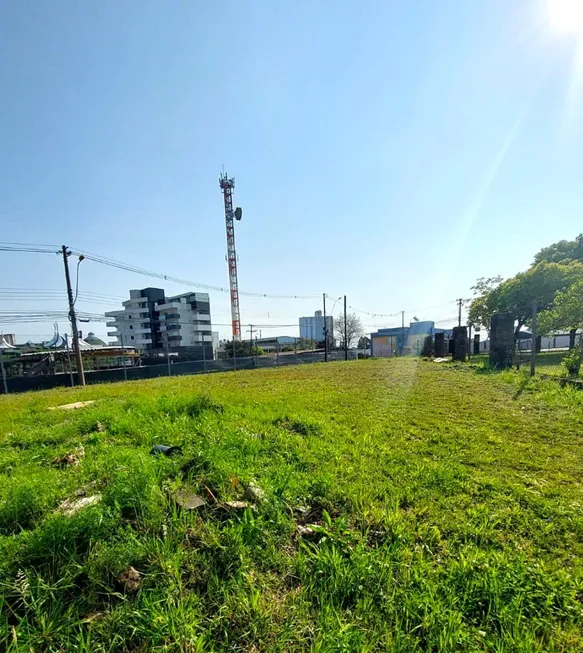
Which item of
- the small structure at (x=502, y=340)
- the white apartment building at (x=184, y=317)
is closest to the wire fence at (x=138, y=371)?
the small structure at (x=502, y=340)

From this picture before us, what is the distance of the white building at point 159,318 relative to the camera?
5334 cm

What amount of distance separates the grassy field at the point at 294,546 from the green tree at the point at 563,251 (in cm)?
2388

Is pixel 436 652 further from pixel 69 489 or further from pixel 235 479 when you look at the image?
pixel 69 489

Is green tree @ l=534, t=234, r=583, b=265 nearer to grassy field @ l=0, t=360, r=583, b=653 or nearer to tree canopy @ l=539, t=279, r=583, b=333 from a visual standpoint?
tree canopy @ l=539, t=279, r=583, b=333

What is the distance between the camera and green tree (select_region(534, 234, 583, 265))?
20.1 metres

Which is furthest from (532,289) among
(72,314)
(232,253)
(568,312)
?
(232,253)

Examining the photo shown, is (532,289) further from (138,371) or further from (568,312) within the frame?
(138,371)

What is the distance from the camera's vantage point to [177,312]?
2096 inches

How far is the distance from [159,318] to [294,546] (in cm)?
5828

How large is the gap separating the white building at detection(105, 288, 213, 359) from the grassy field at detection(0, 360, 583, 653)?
52.4 metres

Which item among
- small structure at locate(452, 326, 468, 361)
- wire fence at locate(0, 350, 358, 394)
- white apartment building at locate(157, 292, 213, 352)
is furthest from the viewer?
white apartment building at locate(157, 292, 213, 352)

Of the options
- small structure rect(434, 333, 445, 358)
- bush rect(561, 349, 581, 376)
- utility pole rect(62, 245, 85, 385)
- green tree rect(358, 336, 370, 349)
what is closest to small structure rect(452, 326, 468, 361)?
small structure rect(434, 333, 445, 358)

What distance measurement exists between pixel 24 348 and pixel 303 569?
3651 centimetres

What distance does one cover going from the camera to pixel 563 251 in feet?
67.9
